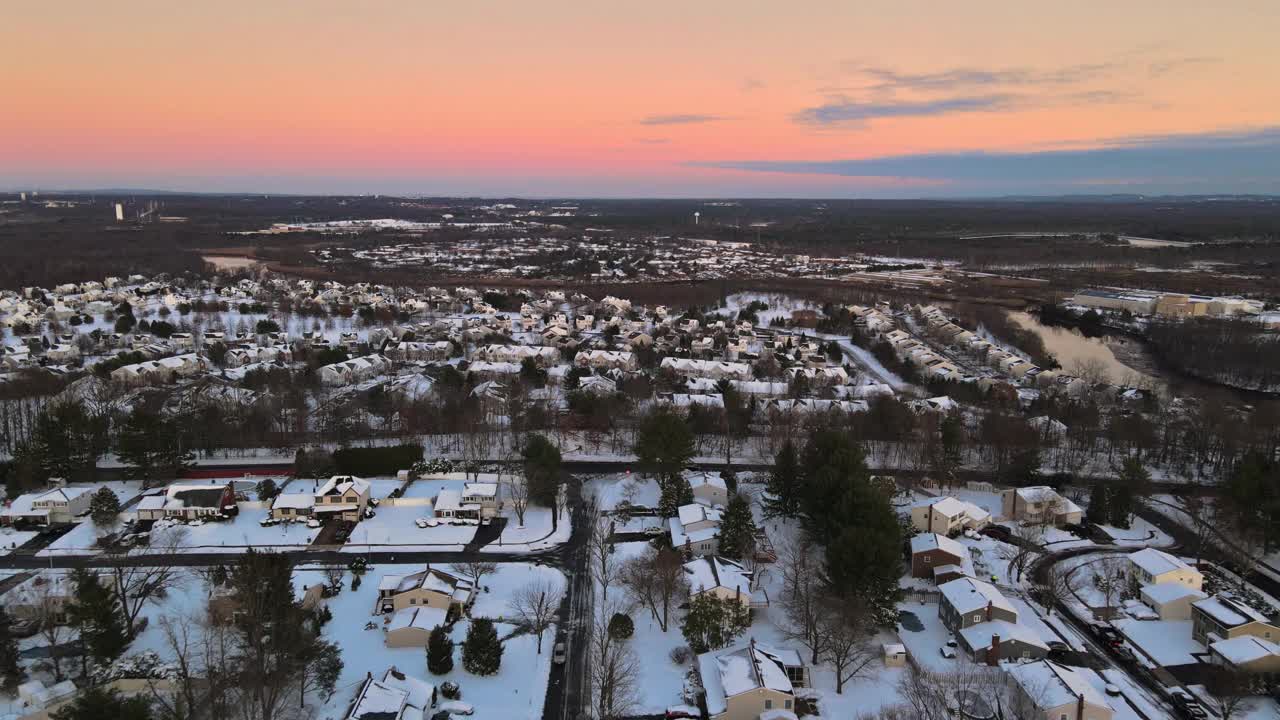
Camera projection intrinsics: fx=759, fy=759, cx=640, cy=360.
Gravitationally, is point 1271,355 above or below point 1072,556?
above

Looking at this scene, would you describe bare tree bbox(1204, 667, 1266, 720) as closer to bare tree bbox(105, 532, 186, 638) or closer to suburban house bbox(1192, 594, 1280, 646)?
suburban house bbox(1192, 594, 1280, 646)

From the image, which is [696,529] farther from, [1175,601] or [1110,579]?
[1175,601]

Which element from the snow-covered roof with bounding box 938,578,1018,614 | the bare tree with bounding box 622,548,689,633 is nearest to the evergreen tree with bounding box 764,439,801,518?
the bare tree with bounding box 622,548,689,633

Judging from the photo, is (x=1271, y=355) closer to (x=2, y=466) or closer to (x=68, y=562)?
(x=68, y=562)

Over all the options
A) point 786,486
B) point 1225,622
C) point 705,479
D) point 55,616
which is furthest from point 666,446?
point 55,616

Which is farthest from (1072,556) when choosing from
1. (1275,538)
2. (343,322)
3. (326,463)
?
(343,322)

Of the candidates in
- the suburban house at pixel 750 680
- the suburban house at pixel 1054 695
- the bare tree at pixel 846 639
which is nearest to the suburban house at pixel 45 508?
the suburban house at pixel 750 680
